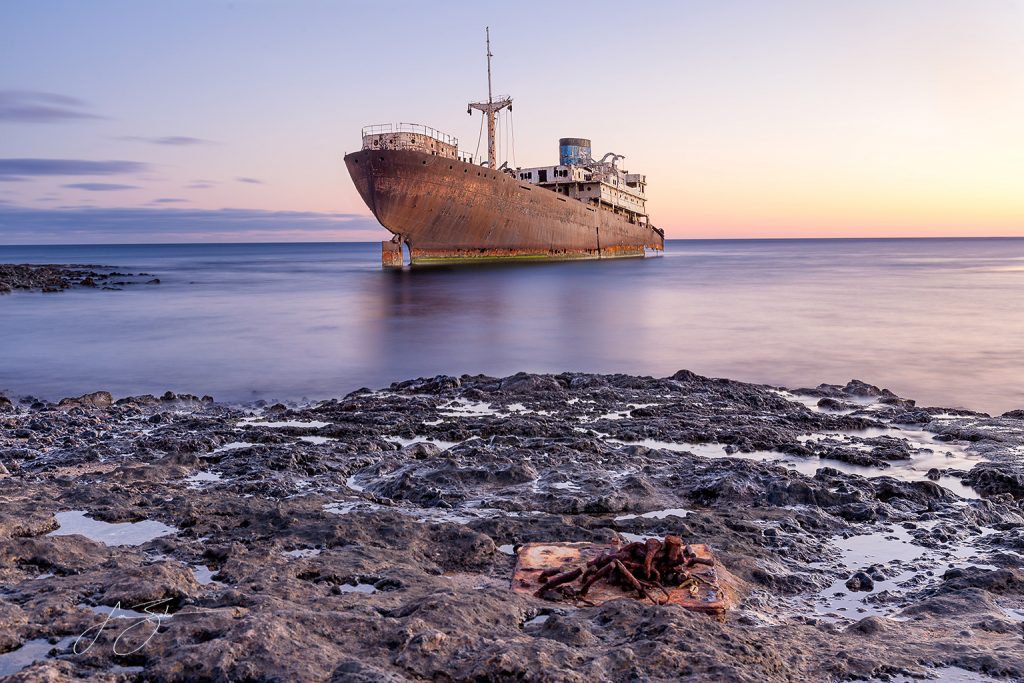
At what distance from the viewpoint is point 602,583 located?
3789 mm

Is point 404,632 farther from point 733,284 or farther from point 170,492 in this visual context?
point 733,284

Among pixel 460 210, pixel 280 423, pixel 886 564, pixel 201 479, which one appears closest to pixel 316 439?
pixel 280 423

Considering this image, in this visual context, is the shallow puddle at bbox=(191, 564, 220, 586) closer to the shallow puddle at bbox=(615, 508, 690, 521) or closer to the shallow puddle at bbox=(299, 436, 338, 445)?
the shallow puddle at bbox=(615, 508, 690, 521)

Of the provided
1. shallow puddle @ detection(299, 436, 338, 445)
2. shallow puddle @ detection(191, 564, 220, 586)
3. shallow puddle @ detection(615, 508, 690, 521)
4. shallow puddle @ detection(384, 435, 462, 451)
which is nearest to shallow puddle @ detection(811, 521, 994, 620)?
shallow puddle @ detection(615, 508, 690, 521)

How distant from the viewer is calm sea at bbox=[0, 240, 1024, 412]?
1205 cm

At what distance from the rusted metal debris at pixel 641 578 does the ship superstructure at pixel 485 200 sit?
1357 inches

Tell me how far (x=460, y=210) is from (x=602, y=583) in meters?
38.1

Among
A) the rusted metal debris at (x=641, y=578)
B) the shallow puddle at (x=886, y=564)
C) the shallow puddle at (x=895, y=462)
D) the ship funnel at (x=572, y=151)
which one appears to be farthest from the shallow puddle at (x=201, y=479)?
the ship funnel at (x=572, y=151)

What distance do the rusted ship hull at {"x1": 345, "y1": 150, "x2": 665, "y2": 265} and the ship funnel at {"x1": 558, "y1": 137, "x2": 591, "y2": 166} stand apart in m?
5.17

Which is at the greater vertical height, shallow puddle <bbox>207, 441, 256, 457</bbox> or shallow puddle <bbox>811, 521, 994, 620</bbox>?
shallow puddle <bbox>207, 441, 256, 457</bbox>

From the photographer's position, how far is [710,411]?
8.30 meters

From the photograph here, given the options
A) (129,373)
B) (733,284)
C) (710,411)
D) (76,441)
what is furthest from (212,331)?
(733,284)

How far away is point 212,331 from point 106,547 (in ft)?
50.0

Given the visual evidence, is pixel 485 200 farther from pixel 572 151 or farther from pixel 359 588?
pixel 359 588
